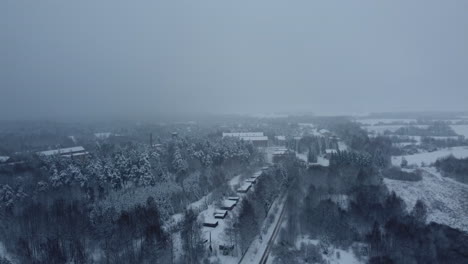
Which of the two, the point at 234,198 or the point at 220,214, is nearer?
the point at 220,214

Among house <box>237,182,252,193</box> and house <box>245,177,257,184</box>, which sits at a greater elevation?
house <box>245,177,257,184</box>

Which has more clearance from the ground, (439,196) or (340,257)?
(439,196)

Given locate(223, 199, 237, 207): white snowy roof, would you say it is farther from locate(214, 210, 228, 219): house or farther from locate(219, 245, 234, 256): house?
locate(219, 245, 234, 256): house

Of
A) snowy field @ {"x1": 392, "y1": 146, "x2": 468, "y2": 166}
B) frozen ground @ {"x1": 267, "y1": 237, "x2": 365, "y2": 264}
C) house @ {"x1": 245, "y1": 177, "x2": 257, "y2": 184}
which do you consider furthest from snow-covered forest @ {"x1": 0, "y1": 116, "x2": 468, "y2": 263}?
snowy field @ {"x1": 392, "y1": 146, "x2": 468, "y2": 166}

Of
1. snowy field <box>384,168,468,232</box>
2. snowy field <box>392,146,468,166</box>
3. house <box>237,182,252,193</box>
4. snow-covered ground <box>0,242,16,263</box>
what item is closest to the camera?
snow-covered ground <box>0,242,16,263</box>

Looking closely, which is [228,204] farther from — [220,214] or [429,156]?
[429,156]

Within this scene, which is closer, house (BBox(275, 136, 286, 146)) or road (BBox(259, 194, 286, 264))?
road (BBox(259, 194, 286, 264))

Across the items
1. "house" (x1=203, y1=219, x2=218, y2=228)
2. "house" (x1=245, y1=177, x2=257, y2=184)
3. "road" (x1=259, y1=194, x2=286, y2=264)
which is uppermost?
"house" (x1=245, y1=177, x2=257, y2=184)

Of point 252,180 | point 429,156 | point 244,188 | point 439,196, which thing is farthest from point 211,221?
point 429,156
